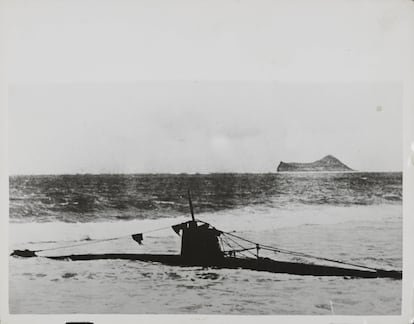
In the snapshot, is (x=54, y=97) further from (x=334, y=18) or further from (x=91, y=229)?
(x=334, y=18)

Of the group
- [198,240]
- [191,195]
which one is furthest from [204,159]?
[198,240]

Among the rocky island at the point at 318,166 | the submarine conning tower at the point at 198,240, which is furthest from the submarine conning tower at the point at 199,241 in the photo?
the rocky island at the point at 318,166

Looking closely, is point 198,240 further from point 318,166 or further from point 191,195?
point 318,166

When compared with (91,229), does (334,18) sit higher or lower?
higher

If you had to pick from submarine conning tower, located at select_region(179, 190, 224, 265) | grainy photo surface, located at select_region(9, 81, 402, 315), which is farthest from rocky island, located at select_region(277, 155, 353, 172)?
submarine conning tower, located at select_region(179, 190, 224, 265)

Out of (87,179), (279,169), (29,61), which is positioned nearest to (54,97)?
(29,61)

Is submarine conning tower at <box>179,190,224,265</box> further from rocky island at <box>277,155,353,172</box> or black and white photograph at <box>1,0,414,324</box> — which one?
rocky island at <box>277,155,353,172</box>

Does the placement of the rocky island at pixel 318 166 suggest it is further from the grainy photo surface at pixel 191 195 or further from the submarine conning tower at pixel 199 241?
the submarine conning tower at pixel 199 241
